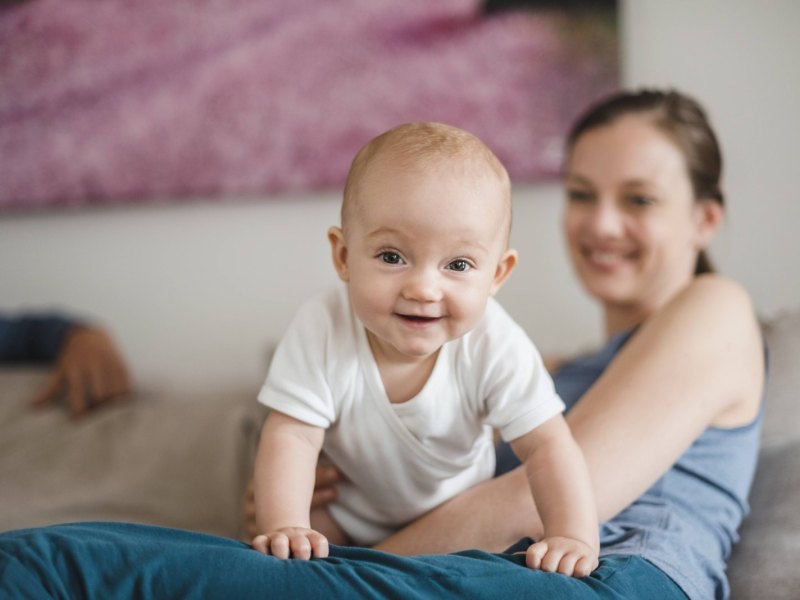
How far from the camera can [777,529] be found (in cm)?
117

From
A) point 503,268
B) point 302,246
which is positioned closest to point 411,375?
point 503,268

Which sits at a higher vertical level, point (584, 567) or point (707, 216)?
point (707, 216)

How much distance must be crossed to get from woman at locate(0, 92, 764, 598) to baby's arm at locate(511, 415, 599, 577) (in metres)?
0.03

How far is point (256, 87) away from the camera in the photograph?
2250 millimetres

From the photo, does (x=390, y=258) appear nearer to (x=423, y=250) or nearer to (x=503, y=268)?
(x=423, y=250)

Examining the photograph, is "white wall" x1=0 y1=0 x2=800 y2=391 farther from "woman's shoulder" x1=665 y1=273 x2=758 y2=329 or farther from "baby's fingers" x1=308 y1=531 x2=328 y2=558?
"baby's fingers" x1=308 y1=531 x2=328 y2=558

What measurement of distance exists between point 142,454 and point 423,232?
1.32m

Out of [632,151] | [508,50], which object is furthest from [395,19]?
[632,151]

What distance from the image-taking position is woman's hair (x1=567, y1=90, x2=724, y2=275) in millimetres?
1510

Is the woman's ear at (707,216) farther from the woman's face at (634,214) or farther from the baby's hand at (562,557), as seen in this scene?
the baby's hand at (562,557)

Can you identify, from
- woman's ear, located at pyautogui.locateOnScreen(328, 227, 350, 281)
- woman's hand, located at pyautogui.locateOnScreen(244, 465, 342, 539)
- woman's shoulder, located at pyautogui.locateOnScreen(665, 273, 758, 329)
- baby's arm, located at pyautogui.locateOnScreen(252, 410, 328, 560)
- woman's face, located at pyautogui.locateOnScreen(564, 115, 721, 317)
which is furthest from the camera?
woman's face, located at pyautogui.locateOnScreen(564, 115, 721, 317)

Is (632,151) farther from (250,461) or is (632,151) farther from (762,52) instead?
(250,461)

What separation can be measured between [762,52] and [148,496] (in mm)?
1872

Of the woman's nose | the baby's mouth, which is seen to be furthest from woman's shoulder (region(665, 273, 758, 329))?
the baby's mouth
